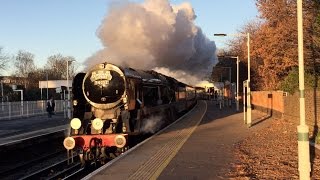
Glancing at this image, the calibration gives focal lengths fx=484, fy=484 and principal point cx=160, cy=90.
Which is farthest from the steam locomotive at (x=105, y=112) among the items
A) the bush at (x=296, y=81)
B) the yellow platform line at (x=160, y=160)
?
the bush at (x=296, y=81)

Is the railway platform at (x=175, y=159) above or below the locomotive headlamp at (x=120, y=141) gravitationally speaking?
below

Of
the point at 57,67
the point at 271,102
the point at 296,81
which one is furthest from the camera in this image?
the point at 57,67

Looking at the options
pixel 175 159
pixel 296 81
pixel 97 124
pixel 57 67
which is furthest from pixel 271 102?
pixel 57 67

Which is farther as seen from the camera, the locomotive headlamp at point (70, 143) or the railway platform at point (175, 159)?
the locomotive headlamp at point (70, 143)

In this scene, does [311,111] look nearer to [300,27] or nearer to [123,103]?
[123,103]

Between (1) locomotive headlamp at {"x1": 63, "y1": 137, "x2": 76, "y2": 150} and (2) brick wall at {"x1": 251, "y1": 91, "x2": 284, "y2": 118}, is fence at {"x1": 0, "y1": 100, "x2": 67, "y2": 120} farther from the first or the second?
(1) locomotive headlamp at {"x1": 63, "y1": 137, "x2": 76, "y2": 150}

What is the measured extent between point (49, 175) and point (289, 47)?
1724cm

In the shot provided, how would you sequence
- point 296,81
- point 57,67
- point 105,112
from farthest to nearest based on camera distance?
point 57,67 < point 296,81 < point 105,112

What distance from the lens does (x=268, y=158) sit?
43.2 ft

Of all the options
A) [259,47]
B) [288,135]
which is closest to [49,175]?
[288,135]

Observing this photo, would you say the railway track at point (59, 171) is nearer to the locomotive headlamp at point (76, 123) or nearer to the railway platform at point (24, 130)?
the locomotive headlamp at point (76, 123)

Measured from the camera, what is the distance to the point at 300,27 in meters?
9.70

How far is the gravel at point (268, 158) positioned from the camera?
1063 centimetres

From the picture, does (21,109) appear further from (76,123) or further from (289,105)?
(76,123)
